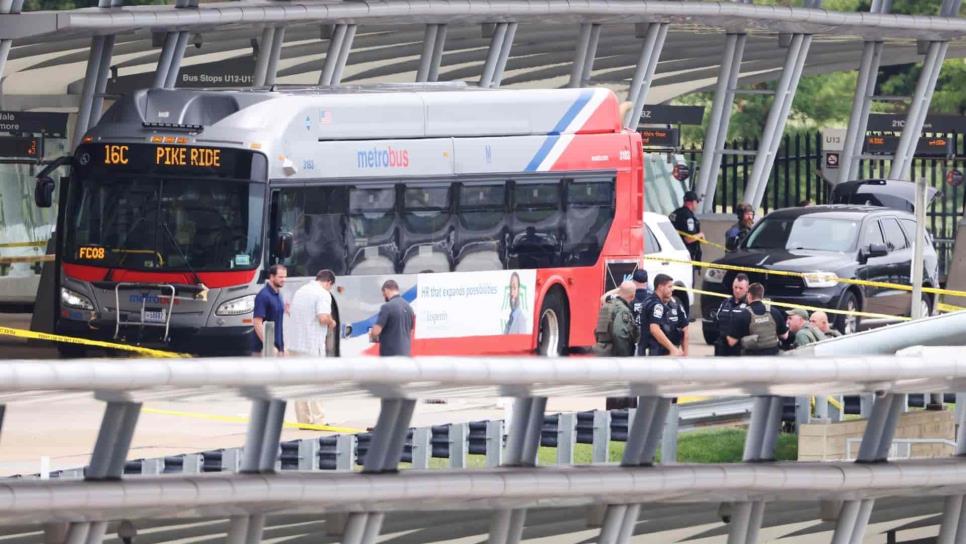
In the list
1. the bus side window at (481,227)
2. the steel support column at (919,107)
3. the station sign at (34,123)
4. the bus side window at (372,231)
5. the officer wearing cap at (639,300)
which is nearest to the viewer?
the officer wearing cap at (639,300)

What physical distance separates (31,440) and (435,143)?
7613mm

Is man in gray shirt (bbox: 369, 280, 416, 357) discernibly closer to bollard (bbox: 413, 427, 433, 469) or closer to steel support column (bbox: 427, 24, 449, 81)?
bollard (bbox: 413, 427, 433, 469)

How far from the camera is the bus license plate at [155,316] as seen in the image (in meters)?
21.9

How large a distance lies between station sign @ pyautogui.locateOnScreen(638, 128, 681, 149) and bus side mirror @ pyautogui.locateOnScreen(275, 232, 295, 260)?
15.1m

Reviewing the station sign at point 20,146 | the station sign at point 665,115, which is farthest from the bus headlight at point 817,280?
the station sign at point 20,146

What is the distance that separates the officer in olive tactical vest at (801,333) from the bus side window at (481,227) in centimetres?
401

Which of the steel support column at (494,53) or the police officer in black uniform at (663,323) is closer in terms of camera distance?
the police officer in black uniform at (663,323)

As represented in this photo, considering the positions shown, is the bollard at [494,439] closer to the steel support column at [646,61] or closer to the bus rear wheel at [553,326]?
the bus rear wheel at [553,326]

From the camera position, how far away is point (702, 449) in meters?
13.4

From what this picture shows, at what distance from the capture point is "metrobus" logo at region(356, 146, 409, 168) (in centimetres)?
2250

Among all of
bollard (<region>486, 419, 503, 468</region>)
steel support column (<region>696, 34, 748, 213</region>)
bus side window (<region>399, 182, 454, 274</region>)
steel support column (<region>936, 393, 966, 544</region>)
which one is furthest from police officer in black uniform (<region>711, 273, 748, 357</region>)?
steel support column (<region>696, 34, 748, 213</region>)

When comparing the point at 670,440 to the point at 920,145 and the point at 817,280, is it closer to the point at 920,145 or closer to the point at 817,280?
the point at 817,280

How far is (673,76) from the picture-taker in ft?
140

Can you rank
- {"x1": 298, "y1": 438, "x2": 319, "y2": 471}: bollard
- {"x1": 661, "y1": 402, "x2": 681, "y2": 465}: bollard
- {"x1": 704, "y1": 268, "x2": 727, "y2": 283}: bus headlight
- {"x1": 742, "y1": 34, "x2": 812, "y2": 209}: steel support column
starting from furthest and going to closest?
{"x1": 742, "y1": 34, "x2": 812, "y2": 209}: steel support column < {"x1": 704, "y1": 268, "x2": 727, "y2": 283}: bus headlight < {"x1": 298, "y1": 438, "x2": 319, "y2": 471}: bollard < {"x1": 661, "y1": 402, "x2": 681, "y2": 465}: bollard
